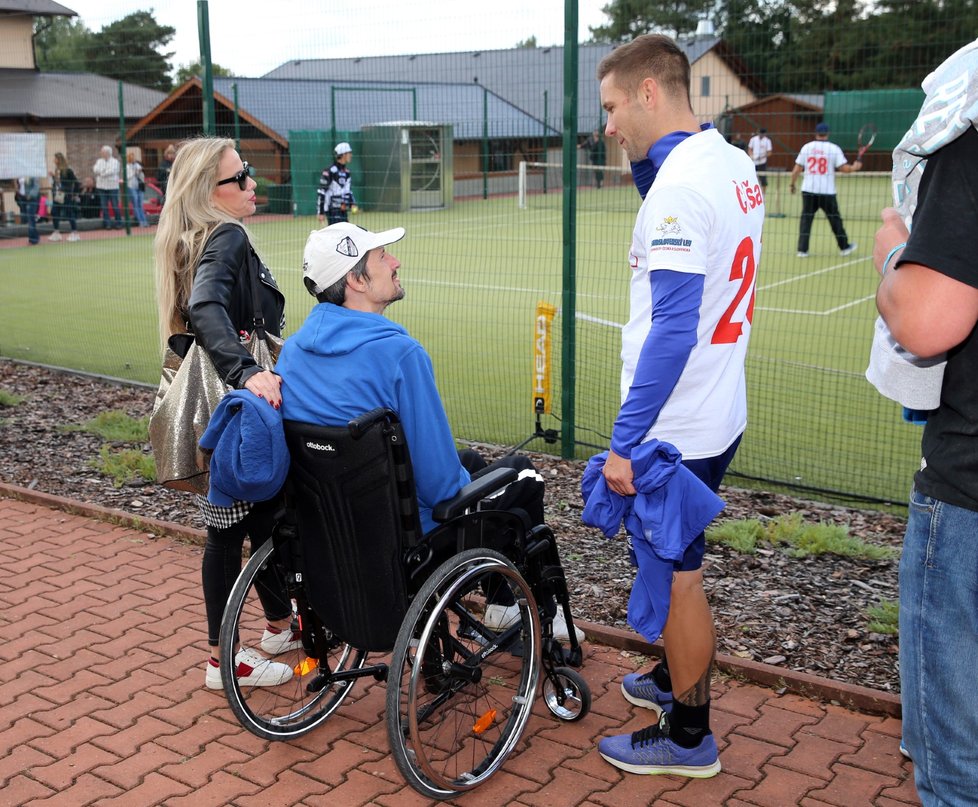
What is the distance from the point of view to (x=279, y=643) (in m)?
4.09

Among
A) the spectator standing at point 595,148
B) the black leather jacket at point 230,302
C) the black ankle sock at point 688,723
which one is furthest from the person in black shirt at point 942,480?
the spectator standing at point 595,148

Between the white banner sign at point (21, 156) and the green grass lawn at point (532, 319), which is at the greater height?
the white banner sign at point (21, 156)

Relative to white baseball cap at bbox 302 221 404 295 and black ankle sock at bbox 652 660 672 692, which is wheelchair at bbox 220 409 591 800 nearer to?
black ankle sock at bbox 652 660 672 692

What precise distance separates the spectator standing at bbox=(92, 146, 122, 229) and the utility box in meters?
7.08

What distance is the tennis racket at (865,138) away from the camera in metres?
7.55

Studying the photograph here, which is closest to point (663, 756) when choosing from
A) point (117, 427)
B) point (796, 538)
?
point (796, 538)

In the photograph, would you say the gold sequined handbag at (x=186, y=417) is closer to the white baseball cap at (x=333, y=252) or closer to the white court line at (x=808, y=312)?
the white baseball cap at (x=333, y=252)

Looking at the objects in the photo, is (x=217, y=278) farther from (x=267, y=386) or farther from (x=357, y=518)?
(x=357, y=518)

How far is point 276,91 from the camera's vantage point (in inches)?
516

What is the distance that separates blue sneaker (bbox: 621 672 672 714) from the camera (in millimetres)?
3666

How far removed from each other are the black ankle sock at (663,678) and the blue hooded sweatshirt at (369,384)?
3.51ft

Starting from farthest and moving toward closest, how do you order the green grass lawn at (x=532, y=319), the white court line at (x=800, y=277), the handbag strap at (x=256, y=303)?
1. the white court line at (x=800, y=277)
2. the green grass lawn at (x=532, y=319)
3. the handbag strap at (x=256, y=303)

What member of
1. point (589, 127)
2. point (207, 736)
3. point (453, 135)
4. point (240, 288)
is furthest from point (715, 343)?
point (453, 135)

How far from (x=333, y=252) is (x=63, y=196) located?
18.8 metres
